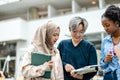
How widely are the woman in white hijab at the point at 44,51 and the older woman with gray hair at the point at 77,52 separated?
0.15 meters

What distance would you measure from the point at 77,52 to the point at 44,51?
1.25 ft

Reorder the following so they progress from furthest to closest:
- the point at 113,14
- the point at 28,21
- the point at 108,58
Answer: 1. the point at 28,21
2. the point at 113,14
3. the point at 108,58

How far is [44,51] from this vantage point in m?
2.54

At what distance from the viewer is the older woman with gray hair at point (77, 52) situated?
272 cm

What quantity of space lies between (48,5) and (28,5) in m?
1.64

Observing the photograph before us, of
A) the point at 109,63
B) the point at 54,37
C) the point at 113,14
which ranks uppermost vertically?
the point at 113,14

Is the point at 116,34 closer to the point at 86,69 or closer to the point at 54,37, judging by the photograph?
the point at 86,69

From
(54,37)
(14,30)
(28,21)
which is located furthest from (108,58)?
(28,21)

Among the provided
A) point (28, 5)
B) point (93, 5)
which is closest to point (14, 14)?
point (28, 5)

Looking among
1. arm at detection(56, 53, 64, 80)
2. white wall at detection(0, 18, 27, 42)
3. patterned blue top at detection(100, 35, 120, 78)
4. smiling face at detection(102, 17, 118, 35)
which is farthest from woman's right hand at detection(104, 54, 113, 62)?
white wall at detection(0, 18, 27, 42)

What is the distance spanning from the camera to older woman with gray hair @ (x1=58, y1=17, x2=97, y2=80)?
272 centimetres

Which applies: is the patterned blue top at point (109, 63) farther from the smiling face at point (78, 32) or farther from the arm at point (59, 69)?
the arm at point (59, 69)

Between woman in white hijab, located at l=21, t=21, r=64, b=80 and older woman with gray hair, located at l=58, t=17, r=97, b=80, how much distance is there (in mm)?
153

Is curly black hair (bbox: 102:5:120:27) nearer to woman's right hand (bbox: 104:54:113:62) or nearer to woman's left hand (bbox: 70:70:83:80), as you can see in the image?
woman's right hand (bbox: 104:54:113:62)
